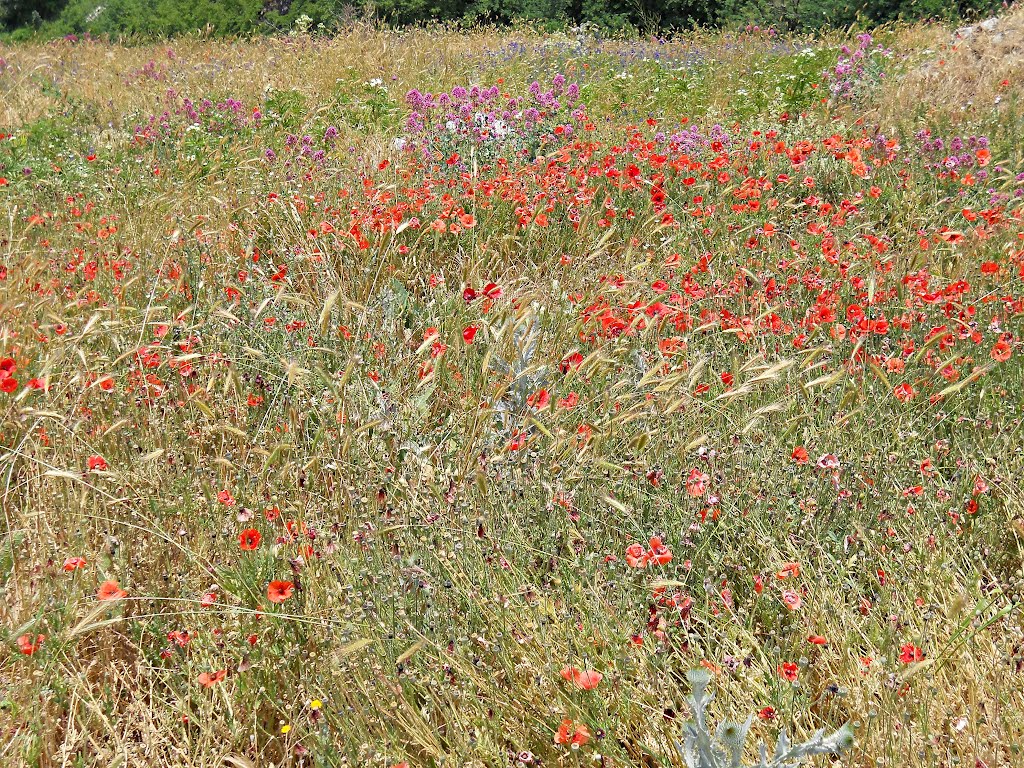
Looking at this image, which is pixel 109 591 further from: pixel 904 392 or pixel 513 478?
pixel 904 392

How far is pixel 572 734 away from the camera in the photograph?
137cm

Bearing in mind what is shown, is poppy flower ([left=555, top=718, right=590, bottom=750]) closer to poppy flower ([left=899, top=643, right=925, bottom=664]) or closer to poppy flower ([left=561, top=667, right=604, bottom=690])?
poppy flower ([left=561, top=667, right=604, bottom=690])

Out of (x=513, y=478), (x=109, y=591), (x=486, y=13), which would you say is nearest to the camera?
(x=109, y=591)

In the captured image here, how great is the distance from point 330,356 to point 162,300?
2.86 ft

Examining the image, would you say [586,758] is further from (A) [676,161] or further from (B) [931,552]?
(A) [676,161]

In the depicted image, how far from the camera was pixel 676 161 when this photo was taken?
4.00 m

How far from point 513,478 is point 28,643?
43.6 inches

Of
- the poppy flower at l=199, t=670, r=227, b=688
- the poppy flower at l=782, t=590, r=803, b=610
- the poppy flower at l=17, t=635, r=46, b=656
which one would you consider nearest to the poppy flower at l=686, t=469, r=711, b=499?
the poppy flower at l=782, t=590, r=803, b=610

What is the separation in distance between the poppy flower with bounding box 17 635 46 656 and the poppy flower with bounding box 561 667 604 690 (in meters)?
0.99

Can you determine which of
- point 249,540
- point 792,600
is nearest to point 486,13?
point 249,540

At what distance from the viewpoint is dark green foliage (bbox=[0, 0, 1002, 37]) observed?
13203mm

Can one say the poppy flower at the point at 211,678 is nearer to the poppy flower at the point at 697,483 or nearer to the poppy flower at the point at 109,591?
the poppy flower at the point at 109,591

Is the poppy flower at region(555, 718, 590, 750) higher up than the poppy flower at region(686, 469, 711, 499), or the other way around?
the poppy flower at region(686, 469, 711, 499)

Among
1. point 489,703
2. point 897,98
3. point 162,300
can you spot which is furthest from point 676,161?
point 897,98
